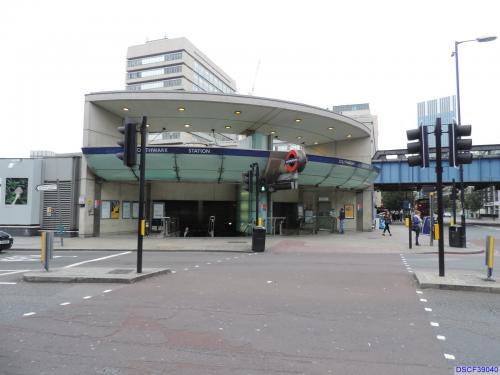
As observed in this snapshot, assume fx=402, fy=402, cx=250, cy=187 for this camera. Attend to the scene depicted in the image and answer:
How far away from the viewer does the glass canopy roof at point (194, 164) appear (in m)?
23.3

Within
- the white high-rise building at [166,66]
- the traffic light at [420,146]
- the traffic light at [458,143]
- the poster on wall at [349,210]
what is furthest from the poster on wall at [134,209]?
the white high-rise building at [166,66]

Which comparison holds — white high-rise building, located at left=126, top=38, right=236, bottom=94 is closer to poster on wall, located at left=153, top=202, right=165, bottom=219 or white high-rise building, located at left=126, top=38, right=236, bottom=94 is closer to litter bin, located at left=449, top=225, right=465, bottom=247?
poster on wall, located at left=153, top=202, right=165, bottom=219

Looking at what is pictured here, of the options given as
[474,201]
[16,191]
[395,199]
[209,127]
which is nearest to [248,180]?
[209,127]

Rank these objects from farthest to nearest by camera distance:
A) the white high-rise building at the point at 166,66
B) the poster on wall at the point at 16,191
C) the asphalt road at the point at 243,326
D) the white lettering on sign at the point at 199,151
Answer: the white high-rise building at the point at 166,66 < the poster on wall at the point at 16,191 < the white lettering on sign at the point at 199,151 < the asphalt road at the point at 243,326

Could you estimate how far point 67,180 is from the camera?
25.2 metres

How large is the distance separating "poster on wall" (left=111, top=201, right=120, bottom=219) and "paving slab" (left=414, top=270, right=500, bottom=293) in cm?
2138

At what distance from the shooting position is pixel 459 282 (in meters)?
9.10

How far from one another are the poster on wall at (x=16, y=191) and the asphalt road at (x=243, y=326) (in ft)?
55.8

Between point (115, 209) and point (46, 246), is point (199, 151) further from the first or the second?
point (46, 246)

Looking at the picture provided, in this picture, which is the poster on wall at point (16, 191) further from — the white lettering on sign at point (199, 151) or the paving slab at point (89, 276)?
the paving slab at point (89, 276)

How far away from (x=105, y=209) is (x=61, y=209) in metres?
2.60

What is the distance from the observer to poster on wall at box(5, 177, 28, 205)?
1001 inches

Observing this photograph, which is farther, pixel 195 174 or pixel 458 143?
pixel 195 174

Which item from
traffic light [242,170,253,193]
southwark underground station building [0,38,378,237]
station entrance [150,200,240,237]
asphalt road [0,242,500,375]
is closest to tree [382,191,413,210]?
southwark underground station building [0,38,378,237]
